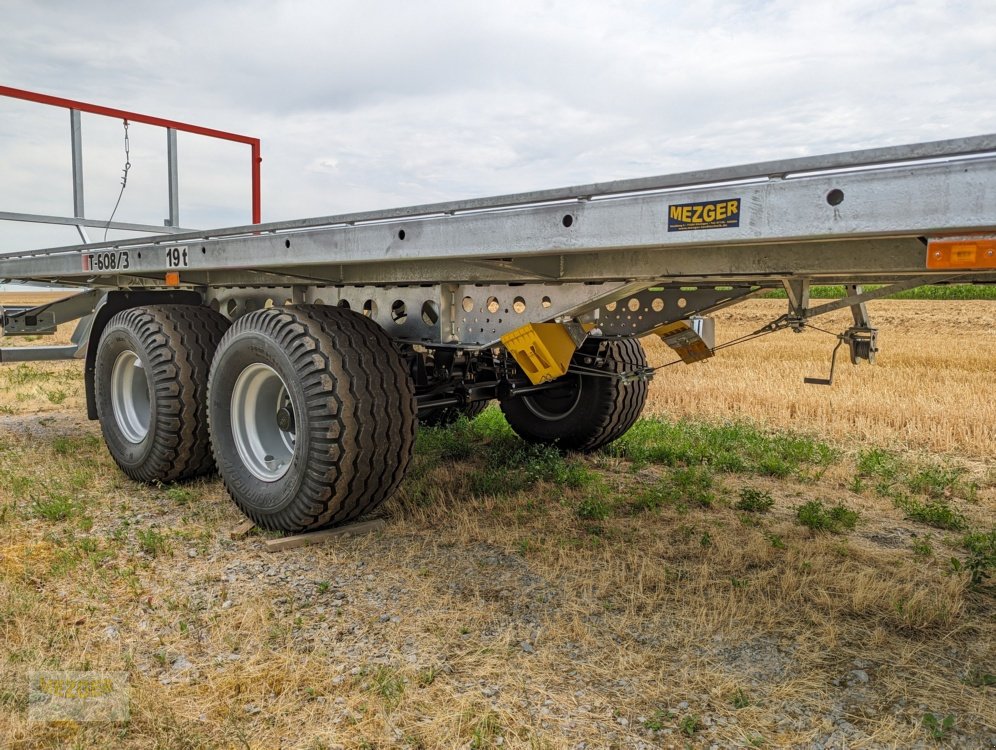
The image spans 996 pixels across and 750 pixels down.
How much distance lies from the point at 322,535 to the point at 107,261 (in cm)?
249

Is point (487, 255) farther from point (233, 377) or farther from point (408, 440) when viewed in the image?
point (233, 377)

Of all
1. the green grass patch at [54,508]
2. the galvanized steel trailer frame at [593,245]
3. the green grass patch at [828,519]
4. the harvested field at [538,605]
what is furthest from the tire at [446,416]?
the green grass patch at [828,519]

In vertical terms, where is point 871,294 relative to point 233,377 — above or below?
above

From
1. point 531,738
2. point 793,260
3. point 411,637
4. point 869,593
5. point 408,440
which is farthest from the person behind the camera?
point 408,440

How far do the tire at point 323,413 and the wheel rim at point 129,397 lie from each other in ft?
4.01

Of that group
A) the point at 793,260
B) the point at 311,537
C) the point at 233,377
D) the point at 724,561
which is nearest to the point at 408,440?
the point at 311,537

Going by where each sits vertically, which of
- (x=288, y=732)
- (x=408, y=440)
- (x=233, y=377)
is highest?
(x=233, y=377)

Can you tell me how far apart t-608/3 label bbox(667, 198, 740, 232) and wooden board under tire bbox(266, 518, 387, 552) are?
2170mm

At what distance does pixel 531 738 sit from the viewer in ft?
6.87

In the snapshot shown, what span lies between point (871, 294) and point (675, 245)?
124 cm

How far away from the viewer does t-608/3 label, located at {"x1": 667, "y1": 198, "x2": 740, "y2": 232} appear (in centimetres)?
219

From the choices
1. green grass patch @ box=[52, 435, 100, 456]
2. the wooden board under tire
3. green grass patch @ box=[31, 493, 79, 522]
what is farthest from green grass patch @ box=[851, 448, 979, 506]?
green grass patch @ box=[52, 435, 100, 456]

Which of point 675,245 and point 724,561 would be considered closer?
point 675,245

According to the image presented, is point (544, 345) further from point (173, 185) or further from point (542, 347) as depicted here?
point (173, 185)
